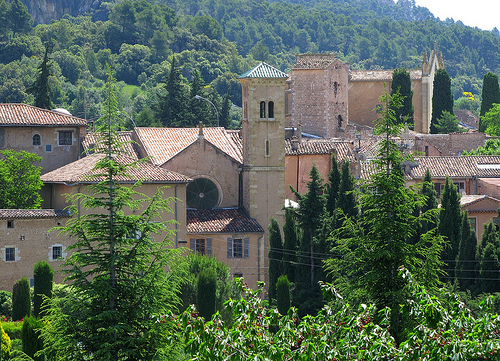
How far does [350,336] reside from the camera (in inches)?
640

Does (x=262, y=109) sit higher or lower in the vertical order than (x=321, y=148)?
higher

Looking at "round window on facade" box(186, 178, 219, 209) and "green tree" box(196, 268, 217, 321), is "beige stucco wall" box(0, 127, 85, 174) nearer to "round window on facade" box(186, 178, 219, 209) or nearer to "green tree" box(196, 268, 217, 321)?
"round window on facade" box(186, 178, 219, 209)

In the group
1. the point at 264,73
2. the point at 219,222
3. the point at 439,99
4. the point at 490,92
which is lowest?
the point at 219,222

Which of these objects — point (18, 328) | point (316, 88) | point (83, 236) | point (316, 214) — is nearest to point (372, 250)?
point (83, 236)

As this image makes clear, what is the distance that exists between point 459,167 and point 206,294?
26.6m

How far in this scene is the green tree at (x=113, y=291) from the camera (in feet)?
68.3

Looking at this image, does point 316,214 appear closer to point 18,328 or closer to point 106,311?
point 18,328

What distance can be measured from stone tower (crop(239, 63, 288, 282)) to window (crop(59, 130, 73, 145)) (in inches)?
353

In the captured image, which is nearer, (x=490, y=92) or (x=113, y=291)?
(x=113, y=291)

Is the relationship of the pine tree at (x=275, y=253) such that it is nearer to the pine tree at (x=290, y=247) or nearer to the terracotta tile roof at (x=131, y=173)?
the pine tree at (x=290, y=247)

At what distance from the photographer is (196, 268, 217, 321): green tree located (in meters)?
37.2

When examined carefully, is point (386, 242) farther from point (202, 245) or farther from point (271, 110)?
point (271, 110)

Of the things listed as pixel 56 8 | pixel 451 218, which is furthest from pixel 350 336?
pixel 56 8

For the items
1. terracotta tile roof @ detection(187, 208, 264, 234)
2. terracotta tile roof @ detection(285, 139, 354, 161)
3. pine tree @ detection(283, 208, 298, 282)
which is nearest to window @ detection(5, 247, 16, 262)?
terracotta tile roof @ detection(187, 208, 264, 234)
